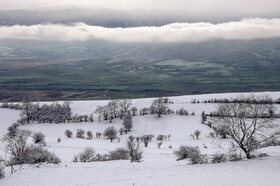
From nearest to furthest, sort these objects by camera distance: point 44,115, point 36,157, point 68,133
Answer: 1. point 36,157
2. point 68,133
3. point 44,115

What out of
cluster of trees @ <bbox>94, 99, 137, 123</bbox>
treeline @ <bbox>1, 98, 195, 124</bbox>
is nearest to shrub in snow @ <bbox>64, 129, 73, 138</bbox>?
treeline @ <bbox>1, 98, 195, 124</bbox>

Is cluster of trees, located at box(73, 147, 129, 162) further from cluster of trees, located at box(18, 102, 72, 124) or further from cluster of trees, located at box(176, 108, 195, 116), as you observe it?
cluster of trees, located at box(176, 108, 195, 116)

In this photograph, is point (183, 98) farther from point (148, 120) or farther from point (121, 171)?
point (121, 171)

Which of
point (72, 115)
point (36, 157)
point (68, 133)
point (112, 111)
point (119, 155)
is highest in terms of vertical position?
point (36, 157)

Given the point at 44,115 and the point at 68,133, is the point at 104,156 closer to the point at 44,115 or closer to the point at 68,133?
the point at 68,133

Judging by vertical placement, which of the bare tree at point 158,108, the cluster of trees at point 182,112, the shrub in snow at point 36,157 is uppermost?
the shrub in snow at point 36,157

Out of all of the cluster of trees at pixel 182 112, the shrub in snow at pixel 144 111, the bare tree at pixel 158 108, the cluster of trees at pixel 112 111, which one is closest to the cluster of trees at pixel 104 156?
the cluster of trees at pixel 112 111

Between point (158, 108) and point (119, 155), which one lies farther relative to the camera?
point (158, 108)

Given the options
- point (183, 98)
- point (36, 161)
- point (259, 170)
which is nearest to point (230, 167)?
point (259, 170)

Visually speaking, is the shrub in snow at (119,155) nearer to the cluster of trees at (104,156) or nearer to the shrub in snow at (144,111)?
the cluster of trees at (104,156)

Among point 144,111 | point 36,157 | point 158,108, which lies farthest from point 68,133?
point 36,157

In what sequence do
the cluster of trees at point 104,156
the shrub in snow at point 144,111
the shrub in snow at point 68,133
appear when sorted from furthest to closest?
the shrub in snow at point 144,111 → the shrub in snow at point 68,133 → the cluster of trees at point 104,156
